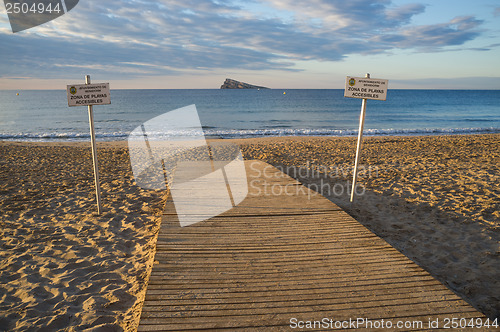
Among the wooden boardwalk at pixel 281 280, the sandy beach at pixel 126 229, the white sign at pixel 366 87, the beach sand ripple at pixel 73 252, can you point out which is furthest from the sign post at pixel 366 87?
the beach sand ripple at pixel 73 252

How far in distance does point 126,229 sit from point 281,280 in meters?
3.25

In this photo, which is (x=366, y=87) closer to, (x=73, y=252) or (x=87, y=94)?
(x=87, y=94)

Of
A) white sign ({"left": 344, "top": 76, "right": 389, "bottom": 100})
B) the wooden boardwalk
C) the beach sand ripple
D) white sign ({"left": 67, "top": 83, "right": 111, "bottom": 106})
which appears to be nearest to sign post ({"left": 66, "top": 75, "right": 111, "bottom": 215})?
white sign ({"left": 67, "top": 83, "right": 111, "bottom": 106})

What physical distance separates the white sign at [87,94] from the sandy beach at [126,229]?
217 centimetres

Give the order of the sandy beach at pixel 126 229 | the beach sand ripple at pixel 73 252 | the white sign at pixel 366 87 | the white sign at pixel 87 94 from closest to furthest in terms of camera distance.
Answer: the beach sand ripple at pixel 73 252 < the sandy beach at pixel 126 229 < the white sign at pixel 87 94 < the white sign at pixel 366 87

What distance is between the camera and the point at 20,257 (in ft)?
13.2

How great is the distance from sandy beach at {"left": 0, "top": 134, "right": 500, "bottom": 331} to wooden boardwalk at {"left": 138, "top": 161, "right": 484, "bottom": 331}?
2.03 ft

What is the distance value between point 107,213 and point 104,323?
3.20 metres

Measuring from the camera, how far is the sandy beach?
319 centimetres

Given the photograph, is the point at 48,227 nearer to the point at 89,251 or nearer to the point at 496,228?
the point at 89,251

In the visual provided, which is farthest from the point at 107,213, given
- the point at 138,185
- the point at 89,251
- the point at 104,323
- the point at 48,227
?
the point at 104,323

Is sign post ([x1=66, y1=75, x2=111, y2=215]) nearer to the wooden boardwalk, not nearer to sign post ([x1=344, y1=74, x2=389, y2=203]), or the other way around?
the wooden boardwalk

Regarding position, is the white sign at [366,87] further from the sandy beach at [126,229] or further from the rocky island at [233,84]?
the rocky island at [233,84]

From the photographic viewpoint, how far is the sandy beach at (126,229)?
3.19 metres
